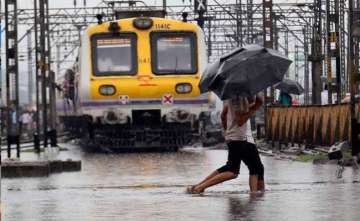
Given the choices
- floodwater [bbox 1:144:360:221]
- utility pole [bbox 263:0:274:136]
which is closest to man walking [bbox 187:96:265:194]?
floodwater [bbox 1:144:360:221]

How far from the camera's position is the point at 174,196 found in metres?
13.5

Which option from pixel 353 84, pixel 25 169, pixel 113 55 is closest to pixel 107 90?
pixel 113 55

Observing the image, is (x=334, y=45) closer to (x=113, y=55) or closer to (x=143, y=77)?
(x=143, y=77)

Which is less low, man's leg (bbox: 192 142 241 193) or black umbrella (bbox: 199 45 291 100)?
black umbrella (bbox: 199 45 291 100)

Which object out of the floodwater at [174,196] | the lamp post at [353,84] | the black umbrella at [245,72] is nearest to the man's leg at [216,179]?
the floodwater at [174,196]

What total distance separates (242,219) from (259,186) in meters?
3.65

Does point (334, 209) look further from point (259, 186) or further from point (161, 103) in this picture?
point (161, 103)

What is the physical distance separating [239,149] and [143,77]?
14.6 metres

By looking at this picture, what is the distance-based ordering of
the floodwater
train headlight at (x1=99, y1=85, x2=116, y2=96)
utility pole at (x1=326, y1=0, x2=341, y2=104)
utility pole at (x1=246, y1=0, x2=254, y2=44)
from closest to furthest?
1. the floodwater
2. utility pole at (x1=326, y1=0, x2=341, y2=104)
3. train headlight at (x1=99, y1=85, x2=116, y2=96)
4. utility pole at (x1=246, y1=0, x2=254, y2=44)

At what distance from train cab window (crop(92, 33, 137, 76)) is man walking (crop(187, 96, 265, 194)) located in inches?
574

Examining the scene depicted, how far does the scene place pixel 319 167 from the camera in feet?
65.4

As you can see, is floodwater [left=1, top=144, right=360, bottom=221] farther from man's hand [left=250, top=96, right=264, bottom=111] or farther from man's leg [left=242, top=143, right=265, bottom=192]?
man's hand [left=250, top=96, right=264, bottom=111]

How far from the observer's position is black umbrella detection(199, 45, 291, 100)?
14.2m

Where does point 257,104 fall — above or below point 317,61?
below
